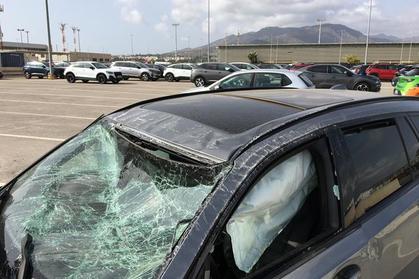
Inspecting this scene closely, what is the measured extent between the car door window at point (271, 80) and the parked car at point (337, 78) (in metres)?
10.5

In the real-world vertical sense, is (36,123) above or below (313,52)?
below

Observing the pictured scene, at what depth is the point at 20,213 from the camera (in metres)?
2.08

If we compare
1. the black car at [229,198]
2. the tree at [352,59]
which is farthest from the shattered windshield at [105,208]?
the tree at [352,59]

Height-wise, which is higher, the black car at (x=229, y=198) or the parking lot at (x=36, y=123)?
the black car at (x=229, y=198)

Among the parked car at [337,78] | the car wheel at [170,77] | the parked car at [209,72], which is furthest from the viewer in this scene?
the car wheel at [170,77]

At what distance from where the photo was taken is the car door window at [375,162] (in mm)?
1966

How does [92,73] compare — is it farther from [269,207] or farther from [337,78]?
[269,207]

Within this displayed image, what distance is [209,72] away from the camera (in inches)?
1156

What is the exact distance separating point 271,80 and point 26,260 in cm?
1049

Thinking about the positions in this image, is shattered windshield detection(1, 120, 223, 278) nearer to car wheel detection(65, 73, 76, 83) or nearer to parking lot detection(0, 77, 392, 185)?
parking lot detection(0, 77, 392, 185)

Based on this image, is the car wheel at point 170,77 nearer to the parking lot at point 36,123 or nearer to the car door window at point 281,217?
the parking lot at point 36,123

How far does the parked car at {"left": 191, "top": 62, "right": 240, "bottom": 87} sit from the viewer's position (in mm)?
29216

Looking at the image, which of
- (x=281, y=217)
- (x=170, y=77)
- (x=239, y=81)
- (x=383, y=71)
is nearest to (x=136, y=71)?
(x=170, y=77)

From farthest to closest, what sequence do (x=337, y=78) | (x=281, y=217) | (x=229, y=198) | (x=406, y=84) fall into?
(x=337, y=78), (x=406, y=84), (x=281, y=217), (x=229, y=198)
